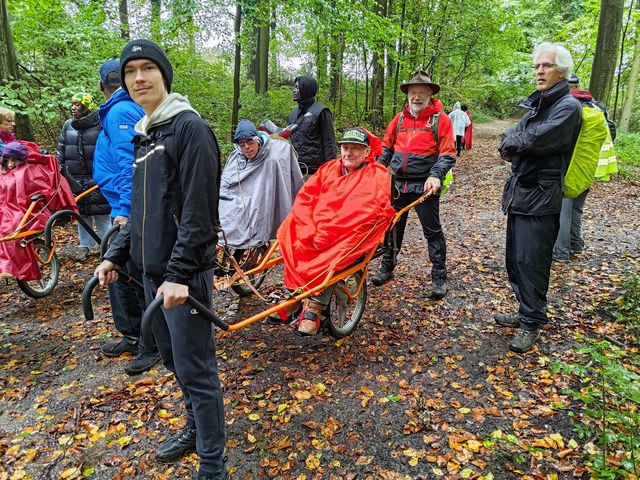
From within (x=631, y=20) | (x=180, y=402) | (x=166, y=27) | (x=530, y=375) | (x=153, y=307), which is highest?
(x=631, y=20)

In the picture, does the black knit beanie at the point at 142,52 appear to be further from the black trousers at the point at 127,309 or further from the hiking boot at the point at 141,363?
the hiking boot at the point at 141,363

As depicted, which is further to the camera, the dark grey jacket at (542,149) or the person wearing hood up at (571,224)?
the person wearing hood up at (571,224)

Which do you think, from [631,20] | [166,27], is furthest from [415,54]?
[166,27]

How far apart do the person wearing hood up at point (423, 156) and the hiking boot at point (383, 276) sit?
357 mm

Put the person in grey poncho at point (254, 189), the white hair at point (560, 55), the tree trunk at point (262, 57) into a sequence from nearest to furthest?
the white hair at point (560, 55)
the person in grey poncho at point (254, 189)
the tree trunk at point (262, 57)

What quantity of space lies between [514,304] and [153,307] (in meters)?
4.22

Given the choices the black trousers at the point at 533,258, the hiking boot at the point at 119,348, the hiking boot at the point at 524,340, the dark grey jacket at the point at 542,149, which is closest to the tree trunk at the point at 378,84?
the dark grey jacket at the point at 542,149

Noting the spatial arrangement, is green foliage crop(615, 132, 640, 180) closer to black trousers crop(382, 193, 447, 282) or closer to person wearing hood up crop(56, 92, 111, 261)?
black trousers crop(382, 193, 447, 282)

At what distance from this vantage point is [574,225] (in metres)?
5.98

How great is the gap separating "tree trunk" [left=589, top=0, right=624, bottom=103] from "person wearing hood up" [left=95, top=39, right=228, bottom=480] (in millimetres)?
10622

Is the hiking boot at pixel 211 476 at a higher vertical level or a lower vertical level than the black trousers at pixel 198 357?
lower

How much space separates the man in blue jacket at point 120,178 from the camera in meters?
3.47

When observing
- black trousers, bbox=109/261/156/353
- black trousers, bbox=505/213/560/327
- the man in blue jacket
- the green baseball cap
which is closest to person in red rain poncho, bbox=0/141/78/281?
the man in blue jacket

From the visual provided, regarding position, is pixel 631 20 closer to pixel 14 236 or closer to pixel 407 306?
pixel 407 306
